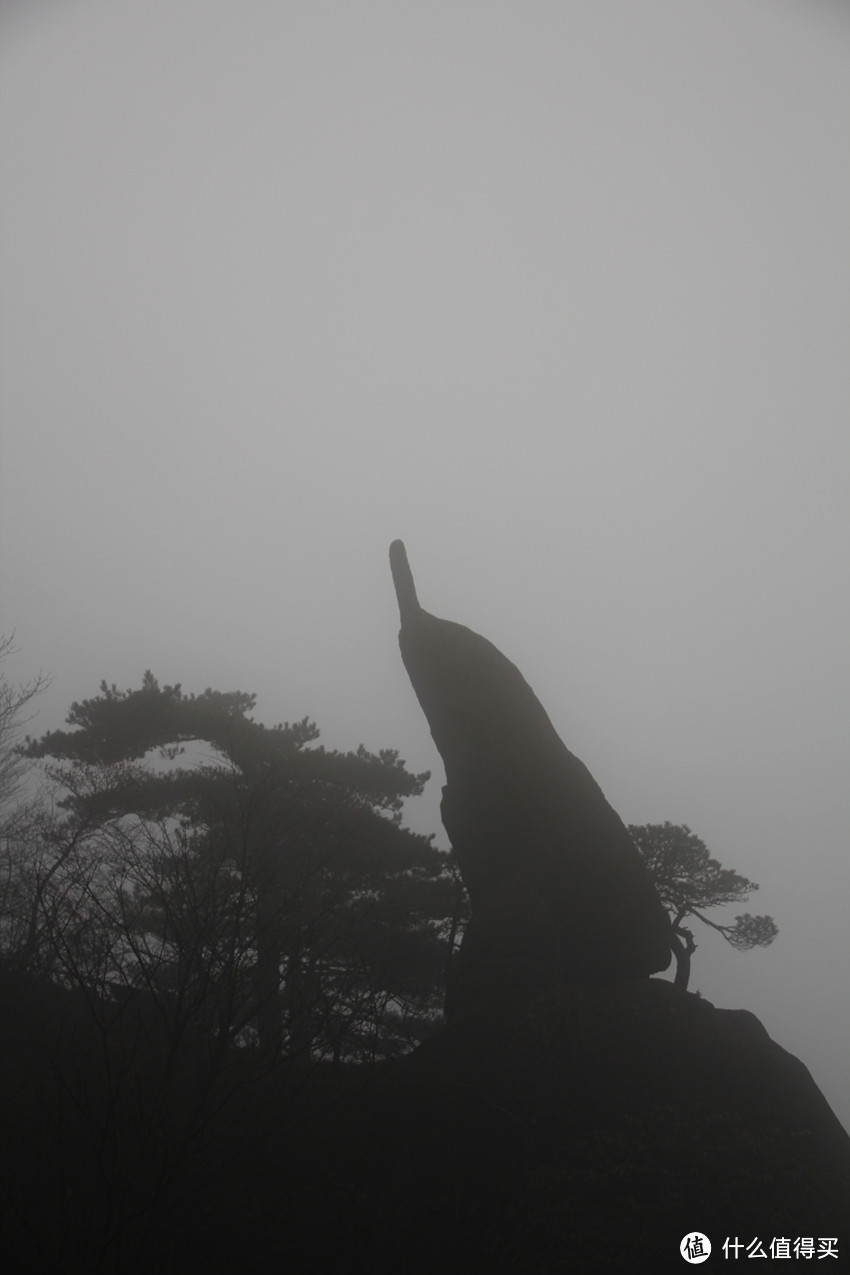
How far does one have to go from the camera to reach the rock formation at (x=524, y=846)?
37.5ft

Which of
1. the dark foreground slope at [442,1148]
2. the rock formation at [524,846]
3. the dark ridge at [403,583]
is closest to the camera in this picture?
the dark foreground slope at [442,1148]

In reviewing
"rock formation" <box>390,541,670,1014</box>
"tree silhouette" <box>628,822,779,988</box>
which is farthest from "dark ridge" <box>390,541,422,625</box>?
"tree silhouette" <box>628,822,779,988</box>

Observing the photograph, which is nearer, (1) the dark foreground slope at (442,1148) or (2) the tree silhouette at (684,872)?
(1) the dark foreground slope at (442,1148)

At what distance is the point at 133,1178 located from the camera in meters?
3.86

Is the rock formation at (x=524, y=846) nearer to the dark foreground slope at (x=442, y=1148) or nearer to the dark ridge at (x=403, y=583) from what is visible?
the dark foreground slope at (x=442, y=1148)

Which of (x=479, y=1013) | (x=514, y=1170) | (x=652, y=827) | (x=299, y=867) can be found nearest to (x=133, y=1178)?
(x=514, y=1170)

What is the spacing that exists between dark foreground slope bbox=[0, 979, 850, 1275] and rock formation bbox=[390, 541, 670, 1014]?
665mm

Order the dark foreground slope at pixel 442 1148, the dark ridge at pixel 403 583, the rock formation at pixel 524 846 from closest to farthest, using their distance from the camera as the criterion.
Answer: the dark foreground slope at pixel 442 1148, the rock formation at pixel 524 846, the dark ridge at pixel 403 583

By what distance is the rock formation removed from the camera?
37.5 feet

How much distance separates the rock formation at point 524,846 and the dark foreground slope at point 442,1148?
0.67 meters

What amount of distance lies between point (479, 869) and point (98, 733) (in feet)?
26.7

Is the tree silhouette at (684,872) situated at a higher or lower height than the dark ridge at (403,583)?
lower

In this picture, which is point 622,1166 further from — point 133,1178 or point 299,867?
point 299,867

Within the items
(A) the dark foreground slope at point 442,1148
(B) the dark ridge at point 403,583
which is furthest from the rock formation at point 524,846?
(B) the dark ridge at point 403,583
